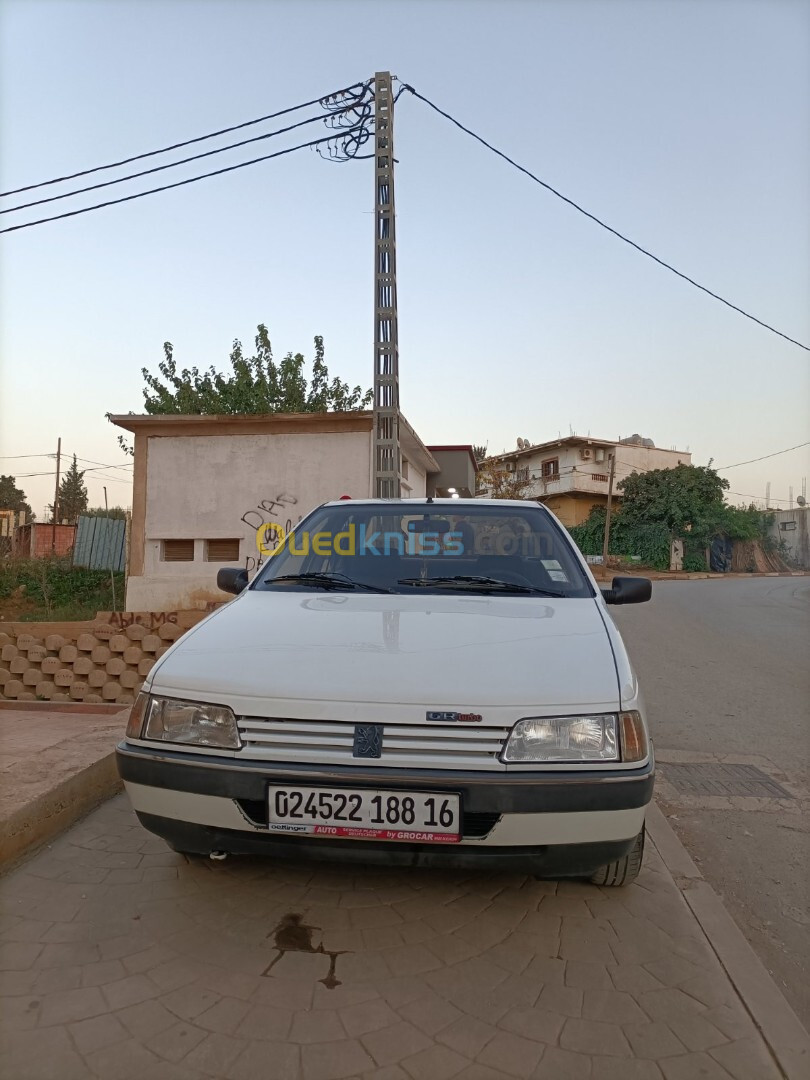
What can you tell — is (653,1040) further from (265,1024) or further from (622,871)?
(265,1024)

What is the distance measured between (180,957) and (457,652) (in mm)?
1258

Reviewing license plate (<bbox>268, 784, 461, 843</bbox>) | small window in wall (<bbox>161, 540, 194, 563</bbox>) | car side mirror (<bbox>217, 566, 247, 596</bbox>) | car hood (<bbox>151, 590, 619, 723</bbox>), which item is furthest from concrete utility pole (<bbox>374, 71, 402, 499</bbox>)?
license plate (<bbox>268, 784, 461, 843</bbox>)

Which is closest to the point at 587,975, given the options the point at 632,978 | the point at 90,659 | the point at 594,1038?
the point at 632,978

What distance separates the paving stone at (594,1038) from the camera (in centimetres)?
172

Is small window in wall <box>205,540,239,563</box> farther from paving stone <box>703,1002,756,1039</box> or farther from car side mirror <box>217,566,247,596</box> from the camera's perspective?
paving stone <box>703,1002,756,1039</box>

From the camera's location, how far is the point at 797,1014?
6.37 ft

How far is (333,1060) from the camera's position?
1668 millimetres

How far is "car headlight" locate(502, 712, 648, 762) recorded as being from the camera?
6.58 ft

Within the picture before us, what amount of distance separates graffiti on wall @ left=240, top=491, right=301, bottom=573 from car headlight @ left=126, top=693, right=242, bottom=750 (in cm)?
727

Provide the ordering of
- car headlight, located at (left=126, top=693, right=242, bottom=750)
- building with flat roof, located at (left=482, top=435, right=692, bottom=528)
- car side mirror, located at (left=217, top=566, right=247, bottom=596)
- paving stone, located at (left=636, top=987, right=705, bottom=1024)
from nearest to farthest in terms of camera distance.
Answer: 1. paving stone, located at (left=636, top=987, right=705, bottom=1024)
2. car headlight, located at (left=126, top=693, right=242, bottom=750)
3. car side mirror, located at (left=217, top=566, right=247, bottom=596)
4. building with flat roof, located at (left=482, top=435, right=692, bottom=528)

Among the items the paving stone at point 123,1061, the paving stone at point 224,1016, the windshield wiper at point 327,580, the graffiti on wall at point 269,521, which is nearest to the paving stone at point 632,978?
the paving stone at point 224,1016

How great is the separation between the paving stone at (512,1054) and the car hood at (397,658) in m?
0.83

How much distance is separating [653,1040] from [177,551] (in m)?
8.99

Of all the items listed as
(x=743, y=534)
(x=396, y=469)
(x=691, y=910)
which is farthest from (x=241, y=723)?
(x=743, y=534)
